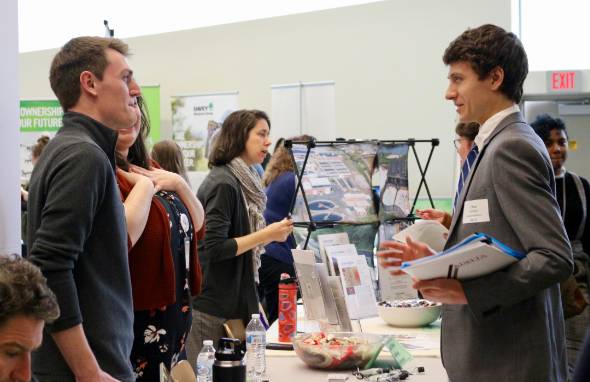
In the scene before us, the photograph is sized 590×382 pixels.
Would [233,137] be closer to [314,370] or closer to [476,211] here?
[314,370]

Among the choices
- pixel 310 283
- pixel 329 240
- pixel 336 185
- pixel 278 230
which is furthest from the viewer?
pixel 278 230

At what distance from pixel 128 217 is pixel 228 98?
6653mm

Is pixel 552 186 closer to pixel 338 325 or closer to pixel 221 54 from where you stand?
pixel 338 325

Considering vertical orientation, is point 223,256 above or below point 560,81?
below

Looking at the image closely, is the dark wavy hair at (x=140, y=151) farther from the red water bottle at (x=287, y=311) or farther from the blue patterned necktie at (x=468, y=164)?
the blue patterned necktie at (x=468, y=164)

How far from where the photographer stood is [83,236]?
5.13 ft

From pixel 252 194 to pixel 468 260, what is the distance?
2056 millimetres

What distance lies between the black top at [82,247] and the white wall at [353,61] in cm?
592

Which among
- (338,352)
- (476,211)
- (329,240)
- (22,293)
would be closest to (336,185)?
(329,240)

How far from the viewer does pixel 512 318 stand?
66.4 inches

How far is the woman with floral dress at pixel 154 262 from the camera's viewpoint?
2.02 metres

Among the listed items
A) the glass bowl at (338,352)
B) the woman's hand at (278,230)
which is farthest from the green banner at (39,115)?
the glass bowl at (338,352)

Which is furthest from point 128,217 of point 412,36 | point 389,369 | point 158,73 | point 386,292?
point 158,73

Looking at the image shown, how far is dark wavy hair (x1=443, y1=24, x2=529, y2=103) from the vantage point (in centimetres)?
184
